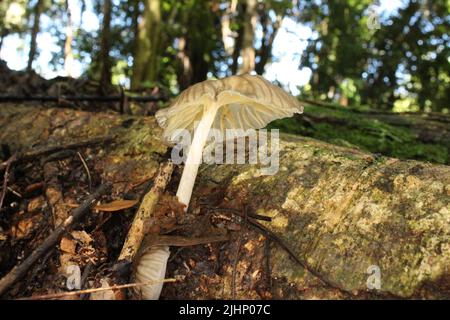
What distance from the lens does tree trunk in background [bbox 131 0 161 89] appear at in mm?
8016

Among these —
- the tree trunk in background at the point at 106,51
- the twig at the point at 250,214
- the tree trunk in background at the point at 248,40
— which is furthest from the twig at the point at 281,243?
the tree trunk in background at the point at 248,40

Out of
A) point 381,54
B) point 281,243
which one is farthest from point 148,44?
point 381,54

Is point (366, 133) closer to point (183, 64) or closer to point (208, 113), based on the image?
point (208, 113)

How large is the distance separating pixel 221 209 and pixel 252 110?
64 centimetres

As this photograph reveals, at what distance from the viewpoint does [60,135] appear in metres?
3.12

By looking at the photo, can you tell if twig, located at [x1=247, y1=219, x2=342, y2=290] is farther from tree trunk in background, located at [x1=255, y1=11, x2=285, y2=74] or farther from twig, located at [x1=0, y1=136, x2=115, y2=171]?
tree trunk in background, located at [x1=255, y1=11, x2=285, y2=74]

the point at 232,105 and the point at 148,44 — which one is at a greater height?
the point at 148,44

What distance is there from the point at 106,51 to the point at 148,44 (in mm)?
3218

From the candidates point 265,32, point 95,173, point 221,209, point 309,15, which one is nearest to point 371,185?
point 221,209

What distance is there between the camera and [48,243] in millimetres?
1815

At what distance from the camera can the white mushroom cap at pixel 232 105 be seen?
182 cm

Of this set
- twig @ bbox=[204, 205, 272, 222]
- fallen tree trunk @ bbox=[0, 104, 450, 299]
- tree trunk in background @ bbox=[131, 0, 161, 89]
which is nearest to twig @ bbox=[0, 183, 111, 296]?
fallen tree trunk @ bbox=[0, 104, 450, 299]

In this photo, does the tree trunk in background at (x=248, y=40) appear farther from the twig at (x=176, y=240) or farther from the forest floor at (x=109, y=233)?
the twig at (x=176, y=240)
